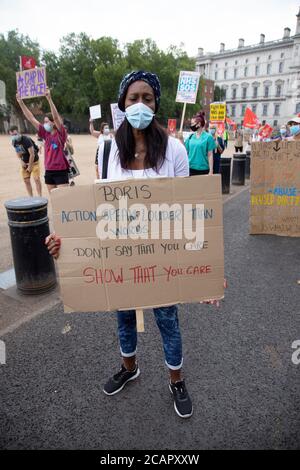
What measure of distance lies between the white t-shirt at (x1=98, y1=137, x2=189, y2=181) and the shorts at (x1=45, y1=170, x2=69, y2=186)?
435 centimetres

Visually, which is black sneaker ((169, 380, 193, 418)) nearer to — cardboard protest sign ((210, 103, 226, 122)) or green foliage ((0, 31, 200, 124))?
cardboard protest sign ((210, 103, 226, 122))

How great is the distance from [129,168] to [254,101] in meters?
102

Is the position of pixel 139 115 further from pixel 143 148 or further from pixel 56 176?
pixel 56 176

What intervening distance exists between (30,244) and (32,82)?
9.98ft

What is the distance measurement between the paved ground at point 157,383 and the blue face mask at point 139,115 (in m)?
1.86

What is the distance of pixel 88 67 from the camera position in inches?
2114

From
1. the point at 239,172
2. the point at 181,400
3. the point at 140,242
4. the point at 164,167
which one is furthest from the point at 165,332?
the point at 239,172

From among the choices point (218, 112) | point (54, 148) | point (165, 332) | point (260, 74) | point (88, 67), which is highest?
point (260, 74)

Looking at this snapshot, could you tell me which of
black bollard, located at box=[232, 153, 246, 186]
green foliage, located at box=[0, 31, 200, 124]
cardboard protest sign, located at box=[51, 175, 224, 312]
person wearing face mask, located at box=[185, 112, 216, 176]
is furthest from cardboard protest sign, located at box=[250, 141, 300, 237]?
green foliage, located at box=[0, 31, 200, 124]

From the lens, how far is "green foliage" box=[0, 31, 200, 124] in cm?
5103

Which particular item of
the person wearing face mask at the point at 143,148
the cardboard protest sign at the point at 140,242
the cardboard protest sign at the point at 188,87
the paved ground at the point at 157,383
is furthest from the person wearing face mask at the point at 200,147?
the cardboard protest sign at the point at 140,242

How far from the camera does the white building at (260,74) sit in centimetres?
8200

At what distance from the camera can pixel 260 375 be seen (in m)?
2.55

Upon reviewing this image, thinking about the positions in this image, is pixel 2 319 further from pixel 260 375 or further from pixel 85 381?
pixel 260 375
